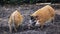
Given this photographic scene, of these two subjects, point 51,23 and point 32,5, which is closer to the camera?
point 51,23

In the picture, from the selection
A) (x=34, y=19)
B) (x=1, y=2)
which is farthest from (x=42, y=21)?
(x=1, y=2)

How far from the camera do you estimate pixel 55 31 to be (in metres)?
6.19

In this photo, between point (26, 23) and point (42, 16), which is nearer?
point (42, 16)

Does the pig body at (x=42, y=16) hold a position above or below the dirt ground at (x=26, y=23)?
above

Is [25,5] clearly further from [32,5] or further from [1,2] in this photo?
[1,2]

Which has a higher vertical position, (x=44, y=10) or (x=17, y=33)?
(x=44, y=10)

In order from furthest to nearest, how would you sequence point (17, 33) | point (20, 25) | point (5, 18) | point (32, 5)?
point (32, 5), point (5, 18), point (20, 25), point (17, 33)

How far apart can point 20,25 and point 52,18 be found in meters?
1.04

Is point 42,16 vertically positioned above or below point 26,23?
above

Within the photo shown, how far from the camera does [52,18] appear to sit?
681cm

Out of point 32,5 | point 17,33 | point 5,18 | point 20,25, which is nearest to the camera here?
point 17,33

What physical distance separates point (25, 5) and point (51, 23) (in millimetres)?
2594

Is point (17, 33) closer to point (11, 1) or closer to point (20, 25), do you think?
point (20, 25)

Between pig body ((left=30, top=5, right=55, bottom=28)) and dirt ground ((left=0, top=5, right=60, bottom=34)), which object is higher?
pig body ((left=30, top=5, right=55, bottom=28))
